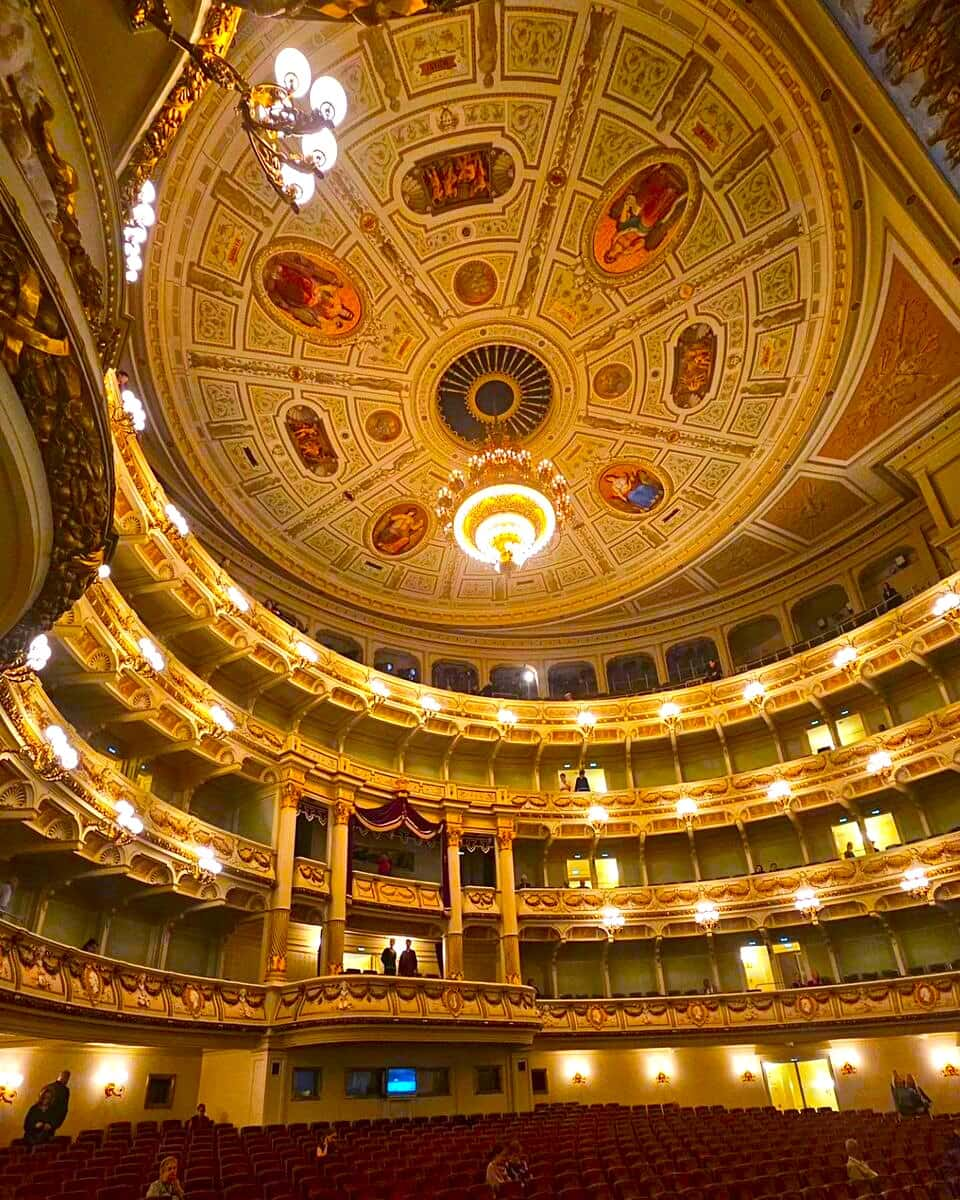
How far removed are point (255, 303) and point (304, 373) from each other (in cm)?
195

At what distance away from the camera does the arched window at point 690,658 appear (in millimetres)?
23438

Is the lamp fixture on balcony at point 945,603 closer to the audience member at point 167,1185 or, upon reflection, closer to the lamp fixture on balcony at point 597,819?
the lamp fixture on balcony at point 597,819

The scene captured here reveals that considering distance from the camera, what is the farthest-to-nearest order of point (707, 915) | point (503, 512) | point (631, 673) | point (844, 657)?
point (631, 673), point (844, 657), point (707, 915), point (503, 512)

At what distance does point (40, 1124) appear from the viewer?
9.17 metres

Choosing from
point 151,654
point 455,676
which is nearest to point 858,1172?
point 151,654

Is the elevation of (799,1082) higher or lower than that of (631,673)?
lower

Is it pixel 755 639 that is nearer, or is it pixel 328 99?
pixel 328 99

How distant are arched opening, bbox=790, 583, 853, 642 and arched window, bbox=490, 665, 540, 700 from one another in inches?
328

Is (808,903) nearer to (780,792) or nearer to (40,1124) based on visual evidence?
(780,792)

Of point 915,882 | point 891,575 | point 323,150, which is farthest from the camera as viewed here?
point 891,575

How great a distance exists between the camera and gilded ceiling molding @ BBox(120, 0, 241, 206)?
6.12 metres

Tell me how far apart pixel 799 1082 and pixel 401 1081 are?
372 inches

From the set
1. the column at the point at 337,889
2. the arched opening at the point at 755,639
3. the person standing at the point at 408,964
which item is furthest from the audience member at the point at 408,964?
the arched opening at the point at 755,639

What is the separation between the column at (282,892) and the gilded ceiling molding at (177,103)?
1332 cm
